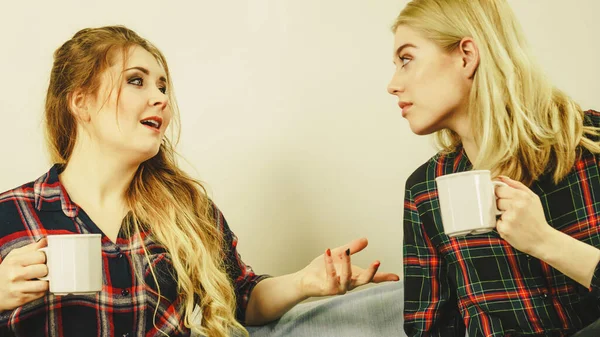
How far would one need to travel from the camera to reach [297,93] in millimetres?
2197

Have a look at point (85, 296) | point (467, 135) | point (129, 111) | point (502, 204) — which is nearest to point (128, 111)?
point (129, 111)

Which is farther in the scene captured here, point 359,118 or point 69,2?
point 359,118

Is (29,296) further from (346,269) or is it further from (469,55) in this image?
(469,55)

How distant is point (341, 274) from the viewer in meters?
1.57

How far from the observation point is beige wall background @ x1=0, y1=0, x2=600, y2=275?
6.88ft

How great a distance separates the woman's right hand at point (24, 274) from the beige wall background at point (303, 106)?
2.57 feet

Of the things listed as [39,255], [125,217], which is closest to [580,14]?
[125,217]

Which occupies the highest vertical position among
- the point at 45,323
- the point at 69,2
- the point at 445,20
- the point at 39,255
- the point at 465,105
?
the point at 69,2

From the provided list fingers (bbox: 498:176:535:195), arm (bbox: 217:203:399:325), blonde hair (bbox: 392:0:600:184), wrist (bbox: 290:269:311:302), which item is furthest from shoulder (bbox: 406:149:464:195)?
fingers (bbox: 498:176:535:195)

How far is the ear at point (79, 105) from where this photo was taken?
171 centimetres

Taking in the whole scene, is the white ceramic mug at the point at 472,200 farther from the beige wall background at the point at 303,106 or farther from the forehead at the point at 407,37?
the beige wall background at the point at 303,106

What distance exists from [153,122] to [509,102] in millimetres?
788

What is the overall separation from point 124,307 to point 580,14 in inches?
57.2

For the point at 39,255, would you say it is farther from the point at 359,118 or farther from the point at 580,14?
the point at 580,14
